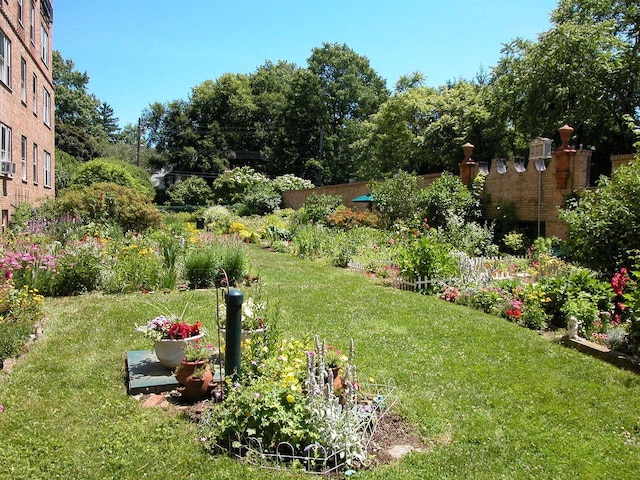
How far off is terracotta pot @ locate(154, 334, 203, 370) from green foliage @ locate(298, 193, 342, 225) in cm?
1472

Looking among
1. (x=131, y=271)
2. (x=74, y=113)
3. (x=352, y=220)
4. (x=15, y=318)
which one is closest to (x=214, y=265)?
(x=131, y=271)

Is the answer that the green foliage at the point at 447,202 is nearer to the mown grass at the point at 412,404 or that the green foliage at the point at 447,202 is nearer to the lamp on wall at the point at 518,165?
the lamp on wall at the point at 518,165

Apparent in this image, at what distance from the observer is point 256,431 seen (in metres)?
3.47

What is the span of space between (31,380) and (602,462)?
4917mm

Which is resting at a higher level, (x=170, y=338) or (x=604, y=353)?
(x=170, y=338)

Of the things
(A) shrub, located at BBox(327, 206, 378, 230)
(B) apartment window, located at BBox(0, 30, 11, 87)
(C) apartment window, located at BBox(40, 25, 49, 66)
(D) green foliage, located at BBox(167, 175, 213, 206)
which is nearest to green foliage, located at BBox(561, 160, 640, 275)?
(A) shrub, located at BBox(327, 206, 378, 230)

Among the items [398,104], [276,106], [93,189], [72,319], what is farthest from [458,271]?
[276,106]

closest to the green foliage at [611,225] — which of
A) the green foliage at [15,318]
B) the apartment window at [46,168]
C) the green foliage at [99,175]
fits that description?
the green foliage at [15,318]

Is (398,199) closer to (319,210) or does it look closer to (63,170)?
(319,210)

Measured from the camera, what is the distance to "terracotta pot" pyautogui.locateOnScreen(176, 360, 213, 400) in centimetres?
422

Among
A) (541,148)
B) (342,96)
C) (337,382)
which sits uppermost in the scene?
(342,96)

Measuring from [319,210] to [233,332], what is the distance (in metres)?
17.1

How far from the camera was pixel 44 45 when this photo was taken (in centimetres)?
2177

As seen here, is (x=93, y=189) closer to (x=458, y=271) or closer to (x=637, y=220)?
(x=458, y=271)
